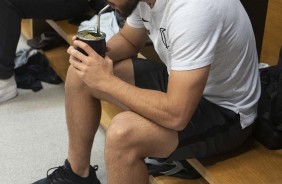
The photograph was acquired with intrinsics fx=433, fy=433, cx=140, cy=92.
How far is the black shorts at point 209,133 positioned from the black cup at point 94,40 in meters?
0.34

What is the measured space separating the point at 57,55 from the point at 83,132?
111 centimetres

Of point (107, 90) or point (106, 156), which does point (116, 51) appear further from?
point (106, 156)

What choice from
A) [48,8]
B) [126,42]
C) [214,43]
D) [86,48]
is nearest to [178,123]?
[214,43]

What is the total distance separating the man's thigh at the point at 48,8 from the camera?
6.96ft

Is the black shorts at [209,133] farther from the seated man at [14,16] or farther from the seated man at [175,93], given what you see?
the seated man at [14,16]

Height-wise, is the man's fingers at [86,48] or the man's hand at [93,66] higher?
the man's fingers at [86,48]

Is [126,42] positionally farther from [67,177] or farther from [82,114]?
[67,177]

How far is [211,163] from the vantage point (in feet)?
4.47

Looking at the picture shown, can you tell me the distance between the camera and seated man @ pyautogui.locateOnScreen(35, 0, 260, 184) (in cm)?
113

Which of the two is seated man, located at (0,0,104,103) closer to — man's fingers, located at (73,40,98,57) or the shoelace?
the shoelace

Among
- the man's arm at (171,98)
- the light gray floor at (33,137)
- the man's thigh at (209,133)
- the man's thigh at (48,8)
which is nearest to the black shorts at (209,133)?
the man's thigh at (209,133)

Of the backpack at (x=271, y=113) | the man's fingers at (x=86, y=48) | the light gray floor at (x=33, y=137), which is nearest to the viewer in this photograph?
the man's fingers at (x=86, y=48)

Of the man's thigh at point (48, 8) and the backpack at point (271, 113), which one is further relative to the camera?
the man's thigh at point (48, 8)

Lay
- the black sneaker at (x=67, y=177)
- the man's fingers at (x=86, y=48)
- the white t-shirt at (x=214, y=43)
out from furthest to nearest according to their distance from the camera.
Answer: the black sneaker at (x=67, y=177), the man's fingers at (x=86, y=48), the white t-shirt at (x=214, y=43)
